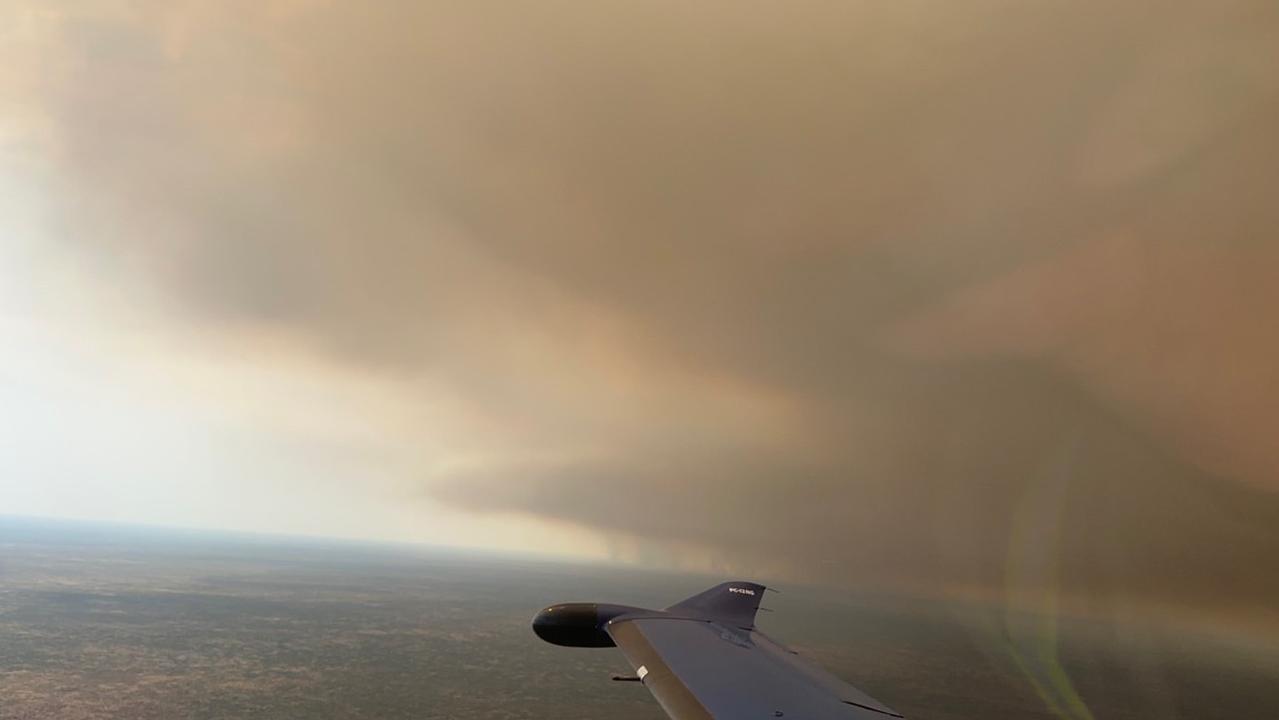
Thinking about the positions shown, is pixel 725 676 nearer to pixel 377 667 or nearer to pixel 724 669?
pixel 724 669

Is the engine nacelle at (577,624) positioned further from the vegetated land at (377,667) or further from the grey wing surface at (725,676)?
the vegetated land at (377,667)

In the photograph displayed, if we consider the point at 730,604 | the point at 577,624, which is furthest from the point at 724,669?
the point at 730,604

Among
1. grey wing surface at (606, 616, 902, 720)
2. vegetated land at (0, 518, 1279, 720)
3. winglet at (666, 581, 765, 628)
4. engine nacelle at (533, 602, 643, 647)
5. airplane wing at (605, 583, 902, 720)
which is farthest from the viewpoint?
vegetated land at (0, 518, 1279, 720)

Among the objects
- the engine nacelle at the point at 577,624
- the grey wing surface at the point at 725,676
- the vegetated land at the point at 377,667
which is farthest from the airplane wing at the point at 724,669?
the vegetated land at the point at 377,667

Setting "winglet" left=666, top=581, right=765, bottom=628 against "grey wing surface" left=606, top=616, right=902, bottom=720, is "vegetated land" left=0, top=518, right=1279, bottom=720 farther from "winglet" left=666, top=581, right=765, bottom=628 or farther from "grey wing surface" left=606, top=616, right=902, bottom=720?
"grey wing surface" left=606, top=616, right=902, bottom=720

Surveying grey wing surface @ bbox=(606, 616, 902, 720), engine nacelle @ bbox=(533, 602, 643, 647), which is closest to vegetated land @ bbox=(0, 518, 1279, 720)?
engine nacelle @ bbox=(533, 602, 643, 647)

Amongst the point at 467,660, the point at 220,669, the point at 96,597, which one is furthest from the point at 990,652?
the point at 96,597
